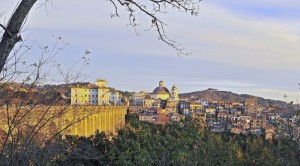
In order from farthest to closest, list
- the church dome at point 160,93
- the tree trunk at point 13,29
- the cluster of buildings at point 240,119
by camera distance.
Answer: the church dome at point 160,93 → the cluster of buildings at point 240,119 → the tree trunk at point 13,29

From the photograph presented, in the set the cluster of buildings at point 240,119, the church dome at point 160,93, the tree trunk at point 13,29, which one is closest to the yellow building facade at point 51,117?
the cluster of buildings at point 240,119

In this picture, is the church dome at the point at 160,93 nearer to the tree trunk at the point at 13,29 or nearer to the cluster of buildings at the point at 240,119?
the cluster of buildings at the point at 240,119

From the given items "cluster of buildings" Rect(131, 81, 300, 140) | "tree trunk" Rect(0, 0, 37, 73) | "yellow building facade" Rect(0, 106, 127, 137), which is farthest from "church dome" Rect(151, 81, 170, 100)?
"tree trunk" Rect(0, 0, 37, 73)

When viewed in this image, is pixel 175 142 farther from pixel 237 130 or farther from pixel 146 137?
pixel 237 130

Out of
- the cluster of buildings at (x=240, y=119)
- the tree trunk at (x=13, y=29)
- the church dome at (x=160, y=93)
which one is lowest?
the cluster of buildings at (x=240, y=119)

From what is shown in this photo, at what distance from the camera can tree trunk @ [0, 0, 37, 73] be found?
7.39 ft

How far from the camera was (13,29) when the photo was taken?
229cm

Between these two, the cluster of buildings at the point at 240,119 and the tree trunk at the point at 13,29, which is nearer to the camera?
the tree trunk at the point at 13,29

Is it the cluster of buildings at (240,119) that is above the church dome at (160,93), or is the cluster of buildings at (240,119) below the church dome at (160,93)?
below

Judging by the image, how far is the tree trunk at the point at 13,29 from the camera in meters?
2.25

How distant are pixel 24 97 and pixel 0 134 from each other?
1.59ft

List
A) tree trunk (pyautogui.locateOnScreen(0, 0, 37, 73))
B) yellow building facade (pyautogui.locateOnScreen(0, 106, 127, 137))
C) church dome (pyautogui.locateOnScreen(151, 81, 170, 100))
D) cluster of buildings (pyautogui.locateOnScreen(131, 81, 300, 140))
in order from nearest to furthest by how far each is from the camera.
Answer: tree trunk (pyautogui.locateOnScreen(0, 0, 37, 73))
yellow building facade (pyautogui.locateOnScreen(0, 106, 127, 137))
cluster of buildings (pyautogui.locateOnScreen(131, 81, 300, 140))
church dome (pyautogui.locateOnScreen(151, 81, 170, 100))

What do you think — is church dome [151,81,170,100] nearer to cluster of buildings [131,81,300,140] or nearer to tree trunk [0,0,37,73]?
cluster of buildings [131,81,300,140]

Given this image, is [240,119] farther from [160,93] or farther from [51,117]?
[160,93]
